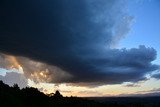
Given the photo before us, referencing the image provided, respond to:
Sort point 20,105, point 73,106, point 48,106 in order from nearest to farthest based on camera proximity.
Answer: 1. point 20,105
2. point 48,106
3. point 73,106

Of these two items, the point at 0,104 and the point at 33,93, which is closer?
the point at 0,104

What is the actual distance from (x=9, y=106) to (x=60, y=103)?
54.5m

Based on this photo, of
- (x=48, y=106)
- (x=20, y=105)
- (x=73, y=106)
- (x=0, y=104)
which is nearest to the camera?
(x=0, y=104)

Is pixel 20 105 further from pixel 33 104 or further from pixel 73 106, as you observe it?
pixel 73 106

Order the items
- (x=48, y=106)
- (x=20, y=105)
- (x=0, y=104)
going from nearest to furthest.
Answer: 1. (x=0, y=104)
2. (x=20, y=105)
3. (x=48, y=106)

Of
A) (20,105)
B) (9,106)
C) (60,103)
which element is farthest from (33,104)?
(60,103)

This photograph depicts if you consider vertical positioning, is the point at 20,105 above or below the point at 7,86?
below

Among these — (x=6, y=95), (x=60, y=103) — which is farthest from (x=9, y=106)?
(x=60, y=103)

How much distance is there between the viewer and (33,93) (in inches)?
7303

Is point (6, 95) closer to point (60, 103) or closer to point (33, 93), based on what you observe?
point (33, 93)

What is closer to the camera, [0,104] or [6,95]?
[0,104]

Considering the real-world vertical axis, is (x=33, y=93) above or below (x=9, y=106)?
above

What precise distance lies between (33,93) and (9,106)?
43.5 meters

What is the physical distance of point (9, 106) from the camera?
14225cm
